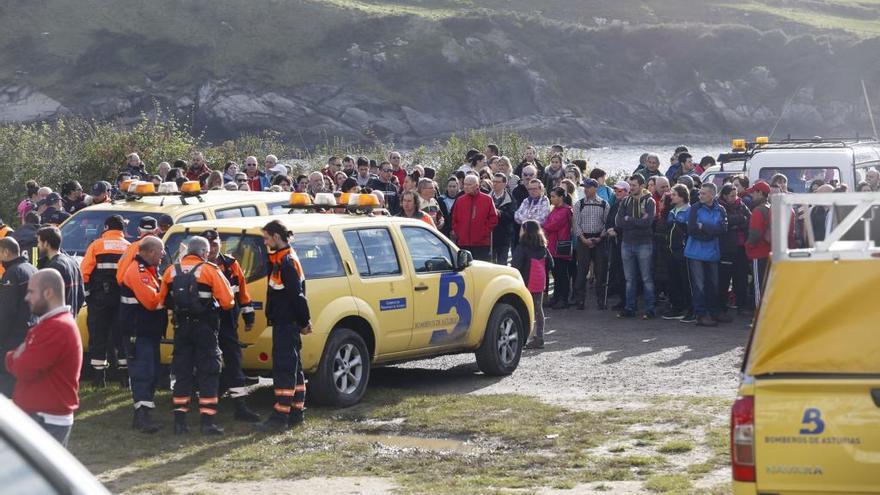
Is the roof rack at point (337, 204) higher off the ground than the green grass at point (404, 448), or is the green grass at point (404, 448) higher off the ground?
the roof rack at point (337, 204)

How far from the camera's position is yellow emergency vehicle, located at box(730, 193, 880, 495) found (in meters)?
6.07

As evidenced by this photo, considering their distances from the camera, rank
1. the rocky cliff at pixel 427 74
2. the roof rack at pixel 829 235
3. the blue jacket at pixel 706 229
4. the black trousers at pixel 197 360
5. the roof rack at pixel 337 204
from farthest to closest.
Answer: the rocky cliff at pixel 427 74 < the blue jacket at pixel 706 229 < the roof rack at pixel 337 204 < the black trousers at pixel 197 360 < the roof rack at pixel 829 235

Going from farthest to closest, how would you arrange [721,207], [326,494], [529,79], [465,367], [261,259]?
[529,79] < [721,207] < [465,367] < [261,259] < [326,494]

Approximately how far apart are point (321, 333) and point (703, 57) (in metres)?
103

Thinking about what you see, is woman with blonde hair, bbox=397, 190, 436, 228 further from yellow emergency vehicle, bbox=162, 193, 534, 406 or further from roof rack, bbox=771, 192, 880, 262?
roof rack, bbox=771, 192, 880, 262

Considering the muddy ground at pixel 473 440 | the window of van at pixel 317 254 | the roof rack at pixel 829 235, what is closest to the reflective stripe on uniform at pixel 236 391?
the muddy ground at pixel 473 440

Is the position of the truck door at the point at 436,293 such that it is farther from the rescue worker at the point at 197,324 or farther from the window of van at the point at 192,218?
the window of van at the point at 192,218

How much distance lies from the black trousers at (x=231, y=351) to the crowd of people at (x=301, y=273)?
1 centimetres

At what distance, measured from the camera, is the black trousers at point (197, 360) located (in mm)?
11172

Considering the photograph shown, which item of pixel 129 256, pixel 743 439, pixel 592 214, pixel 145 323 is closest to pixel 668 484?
pixel 743 439

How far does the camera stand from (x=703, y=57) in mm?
111625

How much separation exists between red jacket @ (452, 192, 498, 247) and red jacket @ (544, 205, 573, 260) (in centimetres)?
82

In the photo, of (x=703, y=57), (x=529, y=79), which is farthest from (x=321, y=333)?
(x=703, y=57)

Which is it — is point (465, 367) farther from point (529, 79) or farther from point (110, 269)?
point (529, 79)
